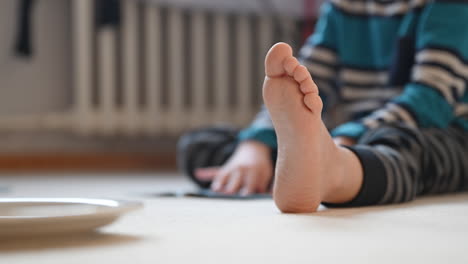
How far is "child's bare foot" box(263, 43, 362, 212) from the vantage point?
0.60m

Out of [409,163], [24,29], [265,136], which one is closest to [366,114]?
[265,136]

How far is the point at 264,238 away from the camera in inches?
20.3

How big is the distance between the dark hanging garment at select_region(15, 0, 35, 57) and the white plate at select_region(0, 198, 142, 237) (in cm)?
143

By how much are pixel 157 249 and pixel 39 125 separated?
5.13 feet

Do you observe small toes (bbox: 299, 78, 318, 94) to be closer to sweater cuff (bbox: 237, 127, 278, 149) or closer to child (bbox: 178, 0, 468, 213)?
child (bbox: 178, 0, 468, 213)

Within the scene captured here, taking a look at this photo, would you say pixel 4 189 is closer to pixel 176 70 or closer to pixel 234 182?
pixel 234 182

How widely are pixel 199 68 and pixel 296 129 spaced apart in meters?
1.39

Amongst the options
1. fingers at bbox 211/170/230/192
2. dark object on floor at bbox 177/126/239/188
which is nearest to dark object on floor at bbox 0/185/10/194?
dark object on floor at bbox 177/126/239/188

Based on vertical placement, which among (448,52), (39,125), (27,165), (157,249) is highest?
(448,52)

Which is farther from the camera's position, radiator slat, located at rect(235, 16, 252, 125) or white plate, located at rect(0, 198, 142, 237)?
radiator slat, located at rect(235, 16, 252, 125)

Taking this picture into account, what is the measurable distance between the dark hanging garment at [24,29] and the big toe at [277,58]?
143 cm

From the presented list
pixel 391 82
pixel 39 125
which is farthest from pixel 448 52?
pixel 39 125

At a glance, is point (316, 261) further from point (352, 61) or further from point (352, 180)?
point (352, 61)

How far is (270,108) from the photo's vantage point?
2.04 ft
